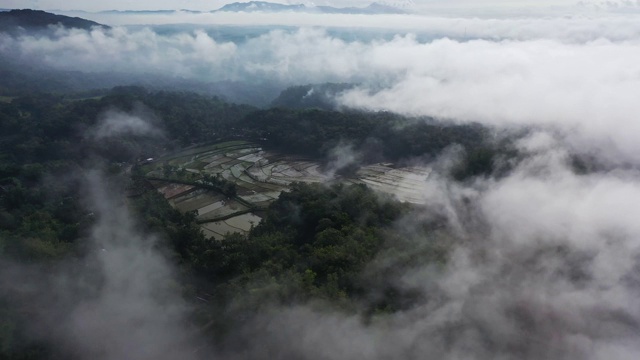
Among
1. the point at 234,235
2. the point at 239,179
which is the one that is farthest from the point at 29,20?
the point at 234,235

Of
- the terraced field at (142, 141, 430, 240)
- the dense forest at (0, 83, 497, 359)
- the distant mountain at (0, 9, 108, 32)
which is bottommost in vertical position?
the terraced field at (142, 141, 430, 240)

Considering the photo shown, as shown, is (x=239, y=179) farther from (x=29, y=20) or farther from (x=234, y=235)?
(x=29, y=20)

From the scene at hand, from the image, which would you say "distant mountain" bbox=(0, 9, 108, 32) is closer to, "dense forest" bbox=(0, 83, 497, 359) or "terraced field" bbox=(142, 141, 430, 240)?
"dense forest" bbox=(0, 83, 497, 359)

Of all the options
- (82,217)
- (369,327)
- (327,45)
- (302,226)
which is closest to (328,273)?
(369,327)

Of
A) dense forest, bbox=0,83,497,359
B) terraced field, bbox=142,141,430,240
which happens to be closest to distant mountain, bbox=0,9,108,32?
dense forest, bbox=0,83,497,359

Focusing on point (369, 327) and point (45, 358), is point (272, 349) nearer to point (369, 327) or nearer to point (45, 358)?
point (369, 327)

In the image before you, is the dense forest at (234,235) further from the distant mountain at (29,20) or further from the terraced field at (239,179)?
the distant mountain at (29,20)

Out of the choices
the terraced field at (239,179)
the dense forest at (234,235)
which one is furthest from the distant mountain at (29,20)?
the terraced field at (239,179)
